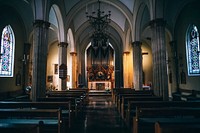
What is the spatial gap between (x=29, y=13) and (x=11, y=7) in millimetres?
1615

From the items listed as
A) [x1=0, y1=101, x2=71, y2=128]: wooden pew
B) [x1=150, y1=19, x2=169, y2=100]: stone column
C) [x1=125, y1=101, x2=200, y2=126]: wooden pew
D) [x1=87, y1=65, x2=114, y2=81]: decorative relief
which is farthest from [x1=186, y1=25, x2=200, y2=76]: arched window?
[x1=87, y1=65, x2=114, y2=81]: decorative relief

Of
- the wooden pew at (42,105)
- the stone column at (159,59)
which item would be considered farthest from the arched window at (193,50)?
the wooden pew at (42,105)

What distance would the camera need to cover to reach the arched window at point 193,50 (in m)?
12.0

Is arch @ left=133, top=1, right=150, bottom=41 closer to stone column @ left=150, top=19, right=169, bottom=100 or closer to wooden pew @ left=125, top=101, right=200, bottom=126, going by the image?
stone column @ left=150, top=19, right=169, bottom=100

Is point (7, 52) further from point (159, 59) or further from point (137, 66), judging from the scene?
point (159, 59)

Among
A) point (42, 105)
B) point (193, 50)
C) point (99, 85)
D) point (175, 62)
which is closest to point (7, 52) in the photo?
point (42, 105)

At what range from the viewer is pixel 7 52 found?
12539 mm

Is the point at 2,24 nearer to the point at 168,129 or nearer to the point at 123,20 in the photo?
the point at 123,20

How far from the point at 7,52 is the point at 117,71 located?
1511 centimetres

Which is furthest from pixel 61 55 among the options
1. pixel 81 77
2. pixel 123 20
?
pixel 81 77

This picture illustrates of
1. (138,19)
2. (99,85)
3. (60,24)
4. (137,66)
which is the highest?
(138,19)

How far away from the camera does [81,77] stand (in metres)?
23.2

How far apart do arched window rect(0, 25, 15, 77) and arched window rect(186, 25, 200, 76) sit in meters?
15.4

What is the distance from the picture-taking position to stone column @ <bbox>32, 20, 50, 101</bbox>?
26.6 ft
